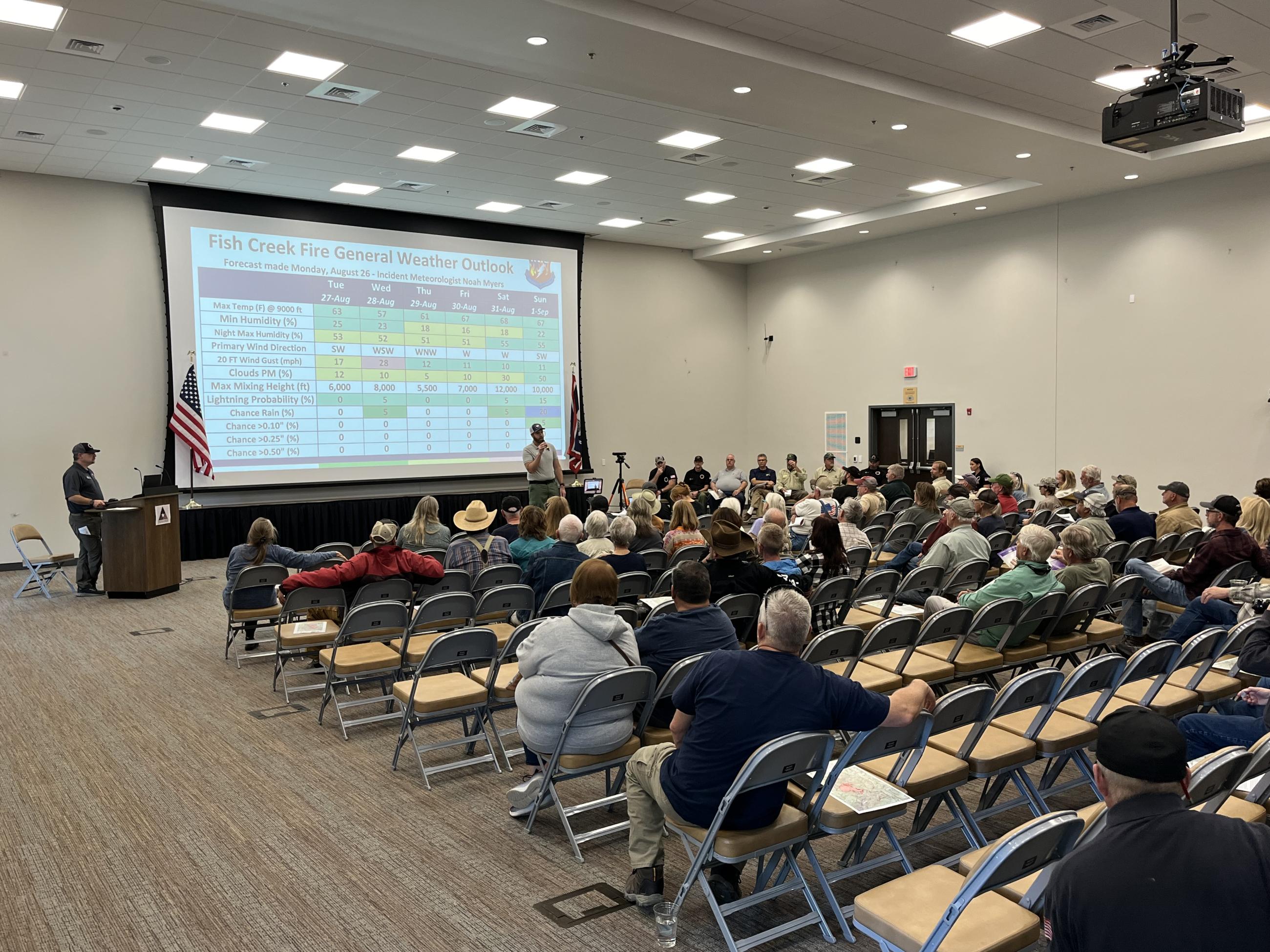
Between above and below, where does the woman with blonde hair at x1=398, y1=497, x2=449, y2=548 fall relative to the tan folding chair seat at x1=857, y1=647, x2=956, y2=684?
above

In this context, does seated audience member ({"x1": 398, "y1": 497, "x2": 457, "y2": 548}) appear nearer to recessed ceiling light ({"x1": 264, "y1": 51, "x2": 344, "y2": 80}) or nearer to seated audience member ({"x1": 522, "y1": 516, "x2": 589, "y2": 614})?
seated audience member ({"x1": 522, "y1": 516, "x2": 589, "y2": 614})

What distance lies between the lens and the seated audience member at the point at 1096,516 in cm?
780

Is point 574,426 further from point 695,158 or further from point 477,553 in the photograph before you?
point 477,553

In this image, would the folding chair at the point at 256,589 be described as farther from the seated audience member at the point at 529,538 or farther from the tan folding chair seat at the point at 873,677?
the tan folding chair seat at the point at 873,677

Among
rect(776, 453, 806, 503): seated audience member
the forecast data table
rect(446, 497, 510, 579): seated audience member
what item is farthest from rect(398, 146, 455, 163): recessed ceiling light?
rect(776, 453, 806, 503): seated audience member

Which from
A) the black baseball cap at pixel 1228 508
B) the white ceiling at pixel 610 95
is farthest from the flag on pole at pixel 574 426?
the black baseball cap at pixel 1228 508

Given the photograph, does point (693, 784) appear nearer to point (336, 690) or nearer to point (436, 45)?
point (336, 690)

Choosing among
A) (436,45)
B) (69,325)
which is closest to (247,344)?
(69,325)

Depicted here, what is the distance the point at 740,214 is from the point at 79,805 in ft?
43.5

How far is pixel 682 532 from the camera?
7879 mm

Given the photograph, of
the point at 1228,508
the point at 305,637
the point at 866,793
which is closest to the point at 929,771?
the point at 866,793

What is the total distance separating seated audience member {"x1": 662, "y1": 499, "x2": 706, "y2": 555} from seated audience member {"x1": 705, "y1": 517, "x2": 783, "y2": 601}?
5.98 feet

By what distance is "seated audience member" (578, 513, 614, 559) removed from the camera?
681 cm

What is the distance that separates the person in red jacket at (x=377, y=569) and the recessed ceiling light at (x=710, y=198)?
913 cm
